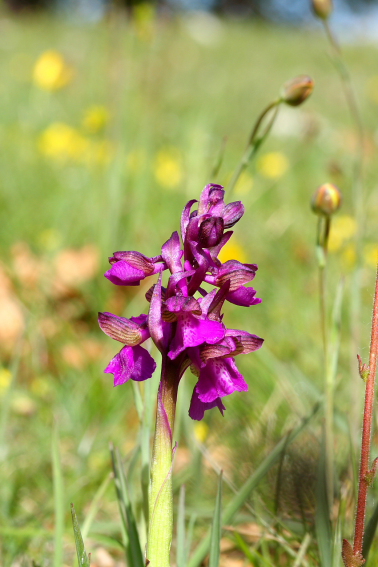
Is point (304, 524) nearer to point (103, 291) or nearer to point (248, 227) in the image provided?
point (103, 291)

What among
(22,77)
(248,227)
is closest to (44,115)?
(22,77)

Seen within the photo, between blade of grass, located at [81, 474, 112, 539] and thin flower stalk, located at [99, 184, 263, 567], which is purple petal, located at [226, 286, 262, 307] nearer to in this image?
thin flower stalk, located at [99, 184, 263, 567]

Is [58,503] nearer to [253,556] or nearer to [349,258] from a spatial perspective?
[253,556]

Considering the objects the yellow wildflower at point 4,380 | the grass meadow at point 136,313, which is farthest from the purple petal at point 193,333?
the yellow wildflower at point 4,380

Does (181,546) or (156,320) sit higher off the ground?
(156,320)

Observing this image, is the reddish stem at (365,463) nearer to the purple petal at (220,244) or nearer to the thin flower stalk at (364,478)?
the thin flower stalk at (364,478)

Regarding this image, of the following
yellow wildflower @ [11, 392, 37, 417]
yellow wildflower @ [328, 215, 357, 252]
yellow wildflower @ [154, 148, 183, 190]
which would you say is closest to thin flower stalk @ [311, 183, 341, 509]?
yellow wildflower @ [11, 392, 37, 417]

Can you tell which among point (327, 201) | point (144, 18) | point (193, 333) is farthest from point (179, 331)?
point (144, 18)
